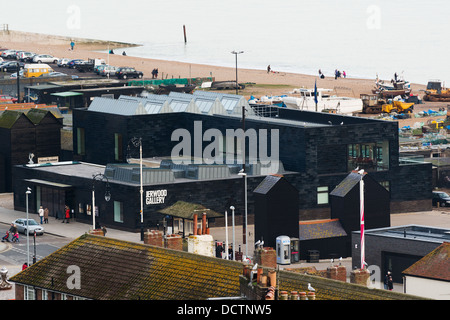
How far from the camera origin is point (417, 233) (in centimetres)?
8194

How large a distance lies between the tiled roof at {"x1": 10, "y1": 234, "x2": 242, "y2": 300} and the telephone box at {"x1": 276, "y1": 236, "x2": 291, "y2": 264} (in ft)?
92.8

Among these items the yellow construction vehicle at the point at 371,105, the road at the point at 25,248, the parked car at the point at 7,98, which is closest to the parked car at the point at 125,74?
the parked car at the point at 7,98

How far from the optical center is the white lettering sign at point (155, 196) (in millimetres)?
100781

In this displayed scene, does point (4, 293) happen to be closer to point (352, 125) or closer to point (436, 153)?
point (352, 125)

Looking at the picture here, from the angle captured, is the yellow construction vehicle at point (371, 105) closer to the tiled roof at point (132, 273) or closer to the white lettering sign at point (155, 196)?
the white lettering sign at point (155, 196)

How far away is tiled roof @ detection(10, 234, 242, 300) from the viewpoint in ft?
177

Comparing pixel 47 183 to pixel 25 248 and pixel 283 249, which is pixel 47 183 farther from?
pixel 283 249

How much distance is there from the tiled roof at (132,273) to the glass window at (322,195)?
154ft

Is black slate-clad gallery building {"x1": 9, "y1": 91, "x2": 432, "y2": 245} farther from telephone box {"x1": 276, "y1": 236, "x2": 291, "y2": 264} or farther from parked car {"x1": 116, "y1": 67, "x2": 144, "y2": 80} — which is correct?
parked car {"x1": 116, "y1": 67, "x2": 144, "y2": 80}

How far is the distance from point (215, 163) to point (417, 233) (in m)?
31.1

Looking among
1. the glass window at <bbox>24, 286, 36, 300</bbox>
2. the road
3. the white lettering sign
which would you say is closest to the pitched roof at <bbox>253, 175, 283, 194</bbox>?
the white lettering sign

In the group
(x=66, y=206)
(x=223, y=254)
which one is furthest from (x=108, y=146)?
(x=223, y=254)

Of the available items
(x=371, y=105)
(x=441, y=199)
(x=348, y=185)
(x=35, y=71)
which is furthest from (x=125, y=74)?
(x=348, y=185)
